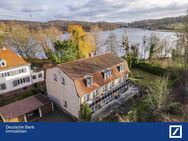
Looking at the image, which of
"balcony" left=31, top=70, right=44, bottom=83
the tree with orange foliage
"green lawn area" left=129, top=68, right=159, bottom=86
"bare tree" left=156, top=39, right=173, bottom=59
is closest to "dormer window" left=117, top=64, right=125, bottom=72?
"green lawn area" left=129, top=68, right=159, bottom=86

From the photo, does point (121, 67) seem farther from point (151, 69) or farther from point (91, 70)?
point (151, 69)

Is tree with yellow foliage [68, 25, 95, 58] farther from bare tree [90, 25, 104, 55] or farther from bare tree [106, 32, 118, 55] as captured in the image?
bare tree [106, 32, 118, 55]

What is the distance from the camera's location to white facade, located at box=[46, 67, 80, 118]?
19.0 m

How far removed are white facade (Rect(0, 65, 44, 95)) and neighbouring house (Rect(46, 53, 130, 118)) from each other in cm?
684

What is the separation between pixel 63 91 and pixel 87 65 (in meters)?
4.53

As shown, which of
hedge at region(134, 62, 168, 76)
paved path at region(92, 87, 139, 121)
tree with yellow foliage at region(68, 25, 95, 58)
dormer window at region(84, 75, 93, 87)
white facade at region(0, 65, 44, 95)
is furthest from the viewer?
tree with yellow foliage at region(68, 25, 95, 58)

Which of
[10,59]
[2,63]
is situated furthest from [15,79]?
[10,59]

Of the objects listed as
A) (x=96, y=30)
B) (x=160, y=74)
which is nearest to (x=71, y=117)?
(x=160, y=74)

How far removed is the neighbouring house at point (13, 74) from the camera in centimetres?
2542

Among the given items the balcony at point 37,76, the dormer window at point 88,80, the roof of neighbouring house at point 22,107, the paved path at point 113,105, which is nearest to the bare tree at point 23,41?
the balcony at point 37,76

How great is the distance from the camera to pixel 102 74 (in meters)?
22.1

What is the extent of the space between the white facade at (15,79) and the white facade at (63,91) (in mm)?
6860

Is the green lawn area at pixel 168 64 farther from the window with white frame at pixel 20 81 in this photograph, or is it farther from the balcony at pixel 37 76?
the window with white frame at pixel 20 81

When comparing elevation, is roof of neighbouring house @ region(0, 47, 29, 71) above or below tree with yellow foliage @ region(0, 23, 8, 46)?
below
